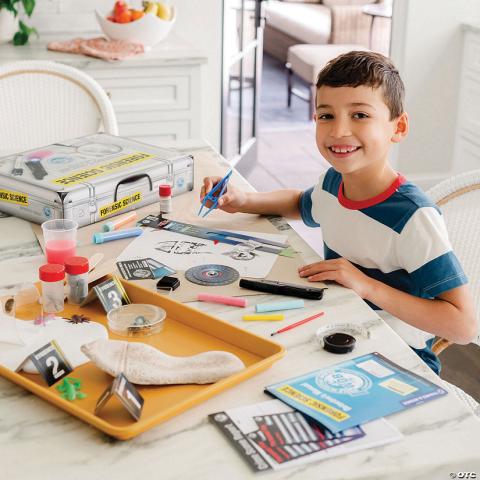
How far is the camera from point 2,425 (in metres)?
1.07

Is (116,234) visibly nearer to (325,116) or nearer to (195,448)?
(325,116)

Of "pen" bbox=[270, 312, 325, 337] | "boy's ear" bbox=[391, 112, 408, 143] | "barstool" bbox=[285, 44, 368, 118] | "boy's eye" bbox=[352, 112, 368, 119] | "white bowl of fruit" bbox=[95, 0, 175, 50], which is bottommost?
"barstool" bbox=[285, 44, 368, 118]

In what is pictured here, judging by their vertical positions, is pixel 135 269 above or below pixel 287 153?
above

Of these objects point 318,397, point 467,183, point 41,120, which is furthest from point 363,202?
point 41,120

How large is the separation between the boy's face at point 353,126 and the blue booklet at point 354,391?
0.50 m

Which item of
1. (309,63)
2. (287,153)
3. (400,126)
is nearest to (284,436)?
(400,126)

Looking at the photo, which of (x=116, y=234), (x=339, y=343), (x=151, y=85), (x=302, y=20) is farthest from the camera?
(x=302, y=20)

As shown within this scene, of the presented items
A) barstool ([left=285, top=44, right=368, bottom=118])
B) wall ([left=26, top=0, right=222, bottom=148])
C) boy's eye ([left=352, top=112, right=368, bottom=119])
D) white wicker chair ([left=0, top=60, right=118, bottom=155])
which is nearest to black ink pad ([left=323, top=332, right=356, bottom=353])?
boy's eye ([left=352, top=112, right=368, bottom=119])

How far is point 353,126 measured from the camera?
5.22 feet

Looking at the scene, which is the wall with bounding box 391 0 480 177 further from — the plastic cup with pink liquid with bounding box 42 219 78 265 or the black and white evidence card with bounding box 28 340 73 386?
the black and white evidence card with bounding box 28 340 73 386

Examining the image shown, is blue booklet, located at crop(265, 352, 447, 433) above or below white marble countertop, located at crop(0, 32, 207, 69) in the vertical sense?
above

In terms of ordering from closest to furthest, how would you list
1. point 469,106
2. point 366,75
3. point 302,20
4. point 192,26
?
point 366,75 < point 192,26 < point 469,106 < point 302,20

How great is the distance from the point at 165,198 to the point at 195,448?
2.96 feet

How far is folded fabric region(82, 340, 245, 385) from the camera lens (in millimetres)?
1164
